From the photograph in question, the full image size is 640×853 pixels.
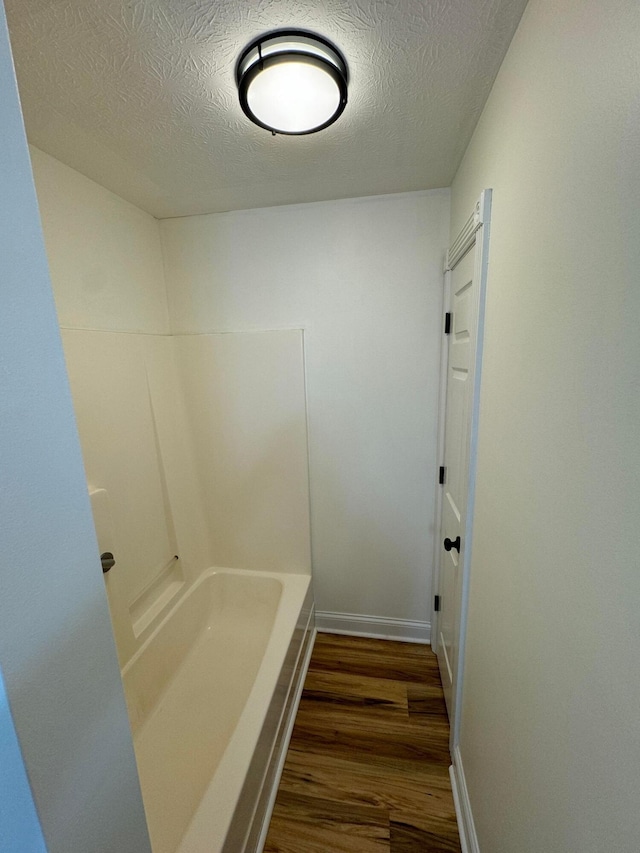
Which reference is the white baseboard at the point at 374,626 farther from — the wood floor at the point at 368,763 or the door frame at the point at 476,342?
the door frame at the point at 476,342

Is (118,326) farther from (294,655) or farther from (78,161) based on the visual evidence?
(294,655)

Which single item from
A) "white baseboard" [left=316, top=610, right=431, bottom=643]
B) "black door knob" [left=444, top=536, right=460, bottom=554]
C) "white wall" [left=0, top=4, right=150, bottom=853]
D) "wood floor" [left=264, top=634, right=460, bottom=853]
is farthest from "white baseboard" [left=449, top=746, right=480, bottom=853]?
"white wall" [left=0, top=4, right=150, bottom=853]

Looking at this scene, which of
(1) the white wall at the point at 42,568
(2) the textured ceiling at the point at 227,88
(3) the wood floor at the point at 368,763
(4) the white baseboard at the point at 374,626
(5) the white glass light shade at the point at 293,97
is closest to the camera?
(1) the white wall at the point at 42,568

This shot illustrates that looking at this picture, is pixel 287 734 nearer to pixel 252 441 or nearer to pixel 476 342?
pixel 252 441

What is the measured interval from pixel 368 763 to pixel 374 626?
2.30 ft

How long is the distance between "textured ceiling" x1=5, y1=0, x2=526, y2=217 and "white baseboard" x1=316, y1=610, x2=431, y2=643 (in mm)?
2347

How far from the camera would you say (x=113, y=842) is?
538mm

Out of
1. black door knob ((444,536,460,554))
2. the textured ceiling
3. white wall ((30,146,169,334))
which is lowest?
black door knob ((444,536,460,554))

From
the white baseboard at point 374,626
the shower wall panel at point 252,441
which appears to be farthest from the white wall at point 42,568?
the white baseboard at point 374,626

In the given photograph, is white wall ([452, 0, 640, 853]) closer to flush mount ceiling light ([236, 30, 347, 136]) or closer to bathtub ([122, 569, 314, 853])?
flush mount ceiling light ([236, 30, 347, 136])

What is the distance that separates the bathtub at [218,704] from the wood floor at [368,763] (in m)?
0.10

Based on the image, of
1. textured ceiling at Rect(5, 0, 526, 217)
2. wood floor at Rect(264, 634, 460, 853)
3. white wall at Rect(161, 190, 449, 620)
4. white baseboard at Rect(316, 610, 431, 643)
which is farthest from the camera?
white baseboard at Rect(316, 610, 431, 643)

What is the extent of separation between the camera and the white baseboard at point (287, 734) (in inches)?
49.3

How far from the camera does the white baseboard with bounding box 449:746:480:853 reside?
3.71ft
